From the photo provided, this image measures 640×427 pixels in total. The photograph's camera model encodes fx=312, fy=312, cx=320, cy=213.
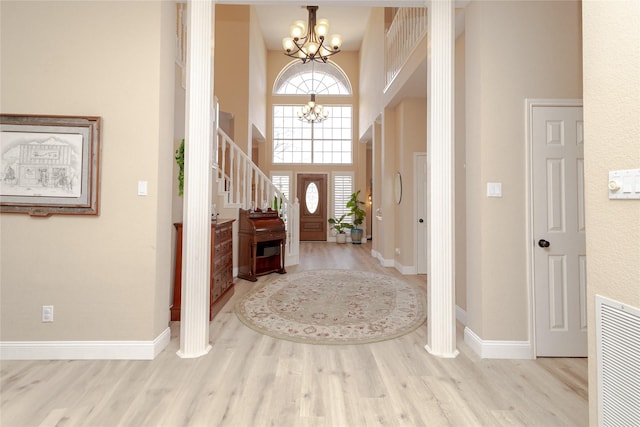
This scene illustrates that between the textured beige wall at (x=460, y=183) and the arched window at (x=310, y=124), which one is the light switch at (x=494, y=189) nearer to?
the textured beige wall at (x=460, y=183)

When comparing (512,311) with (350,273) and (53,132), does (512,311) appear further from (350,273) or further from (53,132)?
(53,132)

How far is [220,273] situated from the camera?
3781 mm

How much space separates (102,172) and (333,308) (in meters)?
2.71

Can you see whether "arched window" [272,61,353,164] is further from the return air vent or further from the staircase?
the return air vent

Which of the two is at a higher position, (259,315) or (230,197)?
(230,197)

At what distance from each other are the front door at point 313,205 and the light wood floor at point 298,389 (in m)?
7.80

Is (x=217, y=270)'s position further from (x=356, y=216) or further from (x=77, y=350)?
(x=356, y=216)

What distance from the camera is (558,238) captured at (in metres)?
2.58

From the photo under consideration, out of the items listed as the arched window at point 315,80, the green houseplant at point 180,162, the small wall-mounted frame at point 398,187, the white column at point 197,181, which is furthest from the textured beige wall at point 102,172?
the arched window at point 315,80

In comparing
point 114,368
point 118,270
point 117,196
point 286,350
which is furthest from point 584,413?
point 117,196

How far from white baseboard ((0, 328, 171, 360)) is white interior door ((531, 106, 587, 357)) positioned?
3204 mm

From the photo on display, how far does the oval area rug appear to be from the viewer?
3020mm

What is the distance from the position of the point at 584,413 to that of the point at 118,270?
3.30 meters

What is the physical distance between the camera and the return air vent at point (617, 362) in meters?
1.21
